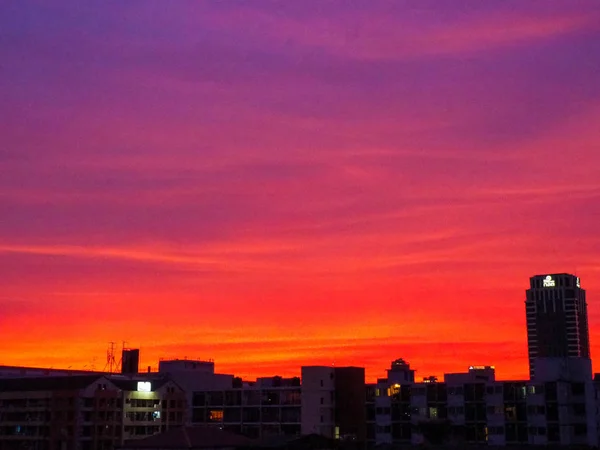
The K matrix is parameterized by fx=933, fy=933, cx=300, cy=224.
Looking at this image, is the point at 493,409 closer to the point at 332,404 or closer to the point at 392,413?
the point at 392,413

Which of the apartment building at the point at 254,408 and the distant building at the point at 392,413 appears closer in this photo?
the distant building at the point at 392,413

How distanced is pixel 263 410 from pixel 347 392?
59.9 feet

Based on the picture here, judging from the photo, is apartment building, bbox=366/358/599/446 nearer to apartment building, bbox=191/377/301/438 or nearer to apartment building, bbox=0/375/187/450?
apartment building, bbox=191/377/301/438

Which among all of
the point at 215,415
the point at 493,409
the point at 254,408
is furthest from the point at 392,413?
the point at 215,415

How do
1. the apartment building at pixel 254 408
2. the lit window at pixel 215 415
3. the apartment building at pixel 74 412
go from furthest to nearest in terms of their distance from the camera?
1. the lit window at pixel 215 415
2. the apartment building at pixel 254 408
3. the apartment building at pixel 74 412

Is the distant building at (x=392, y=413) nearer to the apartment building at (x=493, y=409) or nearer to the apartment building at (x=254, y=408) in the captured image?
the apartment building at (x=493, y=409)

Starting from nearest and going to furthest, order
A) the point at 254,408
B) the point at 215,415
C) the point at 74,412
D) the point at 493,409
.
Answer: the point at 493,409 → the point at 74,412 → the point at 254,408 → the point at 215,415

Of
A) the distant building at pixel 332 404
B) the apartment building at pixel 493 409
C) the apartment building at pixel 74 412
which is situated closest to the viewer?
the apartment building at pixel 493 409

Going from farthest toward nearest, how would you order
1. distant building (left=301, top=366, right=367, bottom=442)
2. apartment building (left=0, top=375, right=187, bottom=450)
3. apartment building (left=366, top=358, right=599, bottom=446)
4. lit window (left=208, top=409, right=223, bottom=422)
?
lit window (left=208, top=409, right=223, bottom=422), apartment building (left=0, top=375, right=187, bottom=450), distant building (left=301, top=366, right=367, bottom=442), apartment building (left=366, top=358, right=599, bottom=446)

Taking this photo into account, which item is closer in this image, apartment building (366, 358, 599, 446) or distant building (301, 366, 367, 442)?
apartment building (366, 358, 599, 446)

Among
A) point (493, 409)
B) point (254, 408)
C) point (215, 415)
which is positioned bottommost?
point (215, 415)

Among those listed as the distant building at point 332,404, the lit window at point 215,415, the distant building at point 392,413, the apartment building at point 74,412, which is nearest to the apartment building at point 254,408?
the lit window at point 215,415

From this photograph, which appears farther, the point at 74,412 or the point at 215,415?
the point at 215,415

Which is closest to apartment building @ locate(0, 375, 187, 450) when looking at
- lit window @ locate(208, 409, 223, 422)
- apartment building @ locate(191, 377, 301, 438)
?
apartment building @ locate(191, 377, 301, 438)
